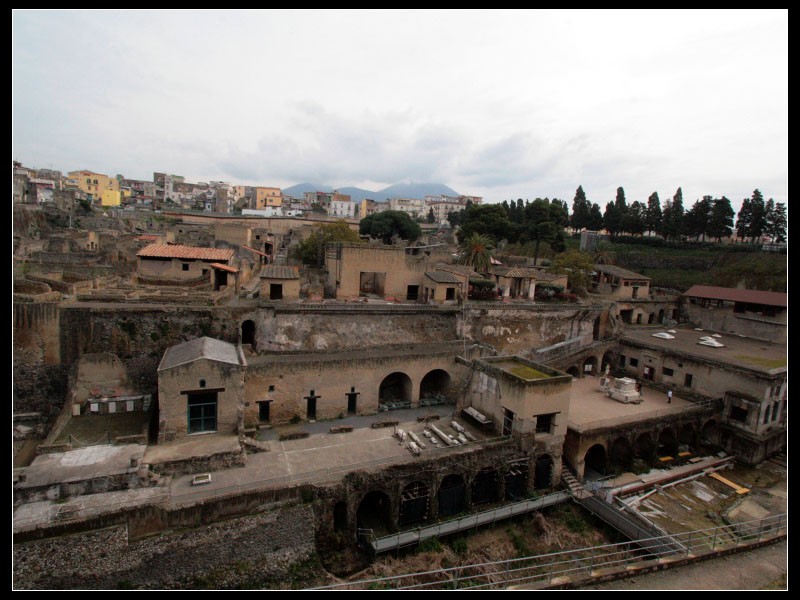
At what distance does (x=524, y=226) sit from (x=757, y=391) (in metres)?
36.0

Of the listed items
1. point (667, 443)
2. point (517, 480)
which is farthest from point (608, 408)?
point (517, 480)

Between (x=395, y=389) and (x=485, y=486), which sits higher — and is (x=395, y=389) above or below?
above

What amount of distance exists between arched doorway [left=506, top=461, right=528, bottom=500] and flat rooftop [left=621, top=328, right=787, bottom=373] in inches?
665

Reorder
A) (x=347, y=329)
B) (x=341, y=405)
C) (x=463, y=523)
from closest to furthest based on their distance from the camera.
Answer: (x=463, y=523) < (x=341, y=405) < (x=347, y=329)

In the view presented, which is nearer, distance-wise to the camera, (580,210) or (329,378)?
(329,378)

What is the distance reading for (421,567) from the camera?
58.6 ft

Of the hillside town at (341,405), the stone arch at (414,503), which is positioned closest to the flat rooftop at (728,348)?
the hillside town at (341,405)

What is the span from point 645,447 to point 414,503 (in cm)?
1517

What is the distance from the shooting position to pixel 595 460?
2620cm

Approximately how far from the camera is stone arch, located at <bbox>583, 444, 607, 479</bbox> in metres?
25.4

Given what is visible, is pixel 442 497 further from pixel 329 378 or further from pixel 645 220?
pixel 645 220

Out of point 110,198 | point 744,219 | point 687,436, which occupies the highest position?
point 110,198

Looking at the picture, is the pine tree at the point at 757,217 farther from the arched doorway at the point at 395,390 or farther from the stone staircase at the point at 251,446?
the stone staircase at the point at 251,446

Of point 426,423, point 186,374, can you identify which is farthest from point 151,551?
point 426,423
